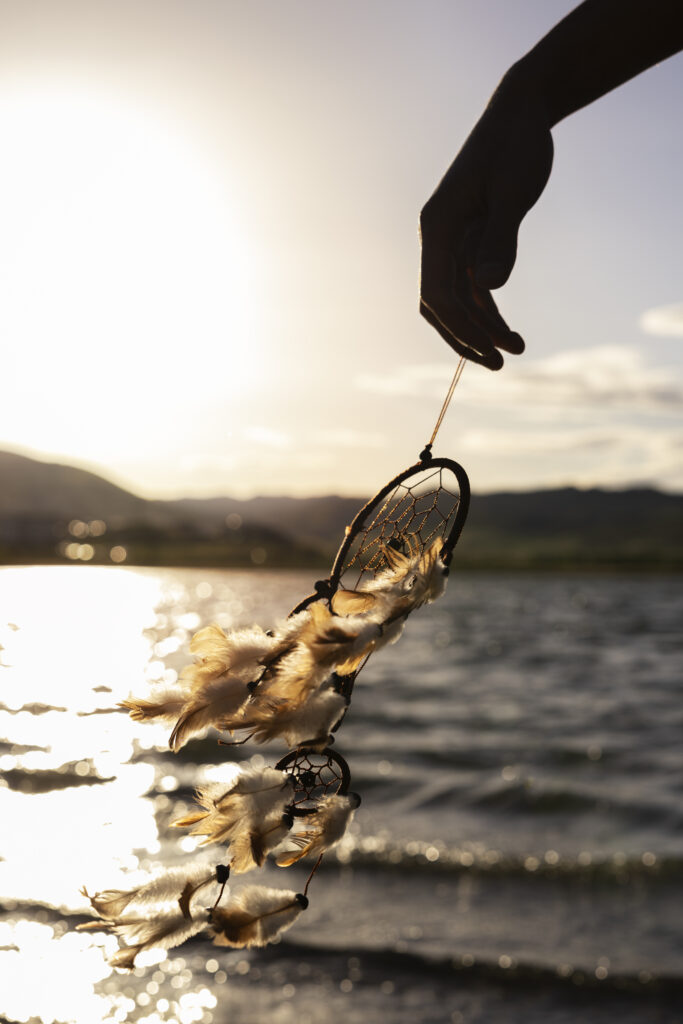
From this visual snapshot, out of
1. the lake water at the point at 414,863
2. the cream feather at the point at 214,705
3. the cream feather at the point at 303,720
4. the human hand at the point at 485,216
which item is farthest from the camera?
the lake water at the point at 414,863

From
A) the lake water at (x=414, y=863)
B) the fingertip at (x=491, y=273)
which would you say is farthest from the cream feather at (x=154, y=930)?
the lake water at (x=414, y=863)

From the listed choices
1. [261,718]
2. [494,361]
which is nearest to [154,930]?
[261,718]

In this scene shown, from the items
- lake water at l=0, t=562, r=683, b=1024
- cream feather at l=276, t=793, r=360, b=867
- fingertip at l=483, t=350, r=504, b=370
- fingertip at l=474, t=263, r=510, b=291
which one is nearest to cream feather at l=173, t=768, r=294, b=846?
cream feather at l=276, t=793, r=360, b=867

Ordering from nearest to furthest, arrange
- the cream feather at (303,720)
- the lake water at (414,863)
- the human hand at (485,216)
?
the cream feather at (303,720) < the human hand at (485,216) < the lake water at (414,863)

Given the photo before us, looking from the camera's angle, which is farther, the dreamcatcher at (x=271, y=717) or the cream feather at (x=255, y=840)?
the cream feather at (x=255, y=840)

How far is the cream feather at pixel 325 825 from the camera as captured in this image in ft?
5.39

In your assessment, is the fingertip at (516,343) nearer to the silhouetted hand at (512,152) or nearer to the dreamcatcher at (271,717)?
the silhouetted hand at (512,152)

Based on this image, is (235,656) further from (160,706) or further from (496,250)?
(496,250)

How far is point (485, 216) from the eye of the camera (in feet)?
5.48

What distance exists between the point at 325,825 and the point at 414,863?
963 centimetres

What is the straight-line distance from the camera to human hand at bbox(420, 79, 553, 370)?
1.63 meters

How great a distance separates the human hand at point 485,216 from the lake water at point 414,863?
95.2 inches

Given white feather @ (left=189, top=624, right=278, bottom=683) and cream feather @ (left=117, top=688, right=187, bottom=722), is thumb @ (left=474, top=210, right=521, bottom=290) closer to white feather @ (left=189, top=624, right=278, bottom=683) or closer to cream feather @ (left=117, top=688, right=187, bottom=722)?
white feather @ (left=189, top=624, right=278, bottom=683)

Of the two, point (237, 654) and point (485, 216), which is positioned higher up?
point (485, 216)
